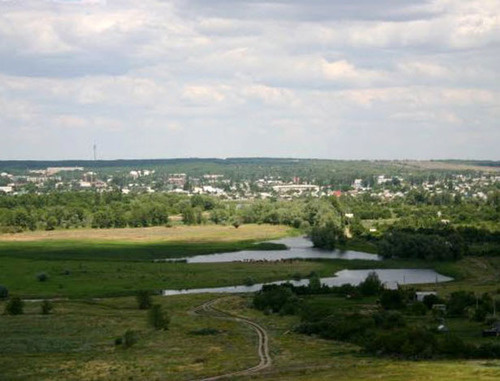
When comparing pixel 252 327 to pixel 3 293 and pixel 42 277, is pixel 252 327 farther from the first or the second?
pixel 42 277

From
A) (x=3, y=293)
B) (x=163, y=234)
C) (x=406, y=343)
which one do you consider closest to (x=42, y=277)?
(x=3, y=293)

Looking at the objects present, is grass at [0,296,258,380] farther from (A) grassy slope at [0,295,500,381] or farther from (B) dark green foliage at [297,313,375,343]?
(B) dark green foliage at [297,313,375,343]

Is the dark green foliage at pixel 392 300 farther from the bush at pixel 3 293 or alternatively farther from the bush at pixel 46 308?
the bush at pixel 3 293

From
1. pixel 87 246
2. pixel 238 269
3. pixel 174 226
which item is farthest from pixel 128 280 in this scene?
pixel 174 226

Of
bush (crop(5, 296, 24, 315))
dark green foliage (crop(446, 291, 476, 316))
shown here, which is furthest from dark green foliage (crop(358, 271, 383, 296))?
bush (crop(5, 296, 24, 315))

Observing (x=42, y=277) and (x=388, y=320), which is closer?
(x=388, y=320)

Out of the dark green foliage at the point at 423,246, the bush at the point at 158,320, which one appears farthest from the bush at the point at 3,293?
the dark green foliage at the point at 423,246

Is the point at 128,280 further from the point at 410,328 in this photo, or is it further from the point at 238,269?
the point at 410,328
